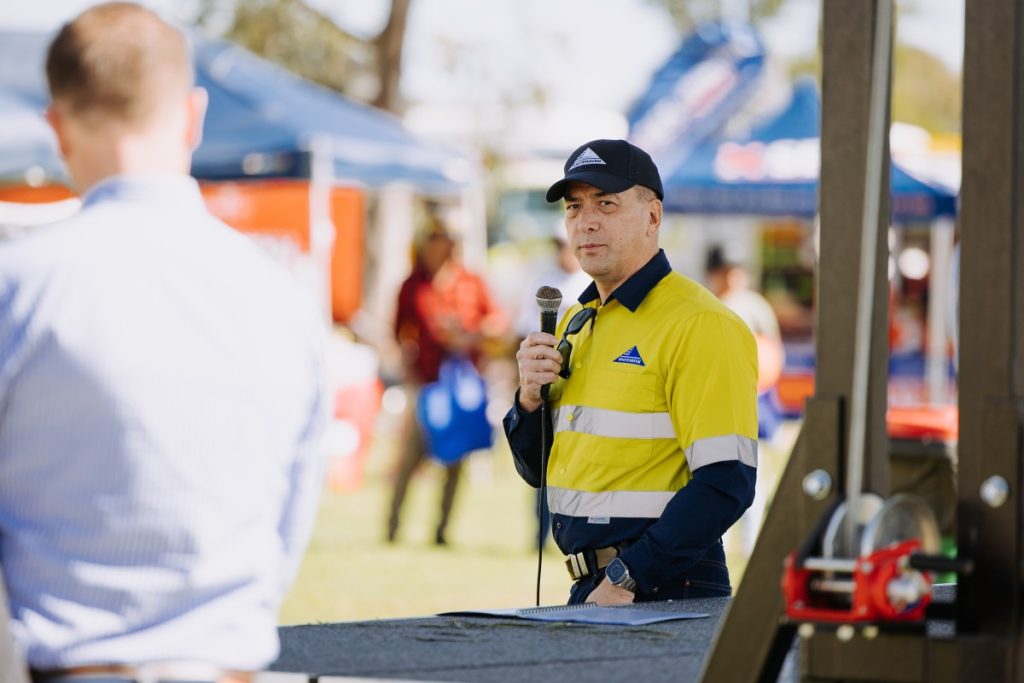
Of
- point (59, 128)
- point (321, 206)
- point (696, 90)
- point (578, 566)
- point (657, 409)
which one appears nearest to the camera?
point (59, 128)

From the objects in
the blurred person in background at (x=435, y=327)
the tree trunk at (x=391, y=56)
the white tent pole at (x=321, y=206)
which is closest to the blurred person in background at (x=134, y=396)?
the blurred person in background at (x=435, y=327)

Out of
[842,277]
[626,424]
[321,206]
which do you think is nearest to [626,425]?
[626,424]

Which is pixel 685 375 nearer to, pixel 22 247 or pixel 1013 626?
pixel 1013 626

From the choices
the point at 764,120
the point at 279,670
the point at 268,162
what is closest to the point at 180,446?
the point at 279,670

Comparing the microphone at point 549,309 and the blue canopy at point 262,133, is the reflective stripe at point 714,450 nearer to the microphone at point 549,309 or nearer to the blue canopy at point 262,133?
the microphone at point 549,309

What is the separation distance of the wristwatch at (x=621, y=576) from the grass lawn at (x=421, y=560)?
4296mm

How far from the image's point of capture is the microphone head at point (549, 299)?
15.4 ft

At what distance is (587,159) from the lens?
4469mm

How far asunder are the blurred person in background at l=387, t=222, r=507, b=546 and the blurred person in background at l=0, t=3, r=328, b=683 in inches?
381

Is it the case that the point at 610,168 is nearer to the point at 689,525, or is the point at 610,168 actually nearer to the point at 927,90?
the point at 689,525

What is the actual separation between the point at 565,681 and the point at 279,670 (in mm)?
509

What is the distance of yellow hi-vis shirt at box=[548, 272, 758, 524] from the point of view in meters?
4.19

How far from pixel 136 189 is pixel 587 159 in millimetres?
2204

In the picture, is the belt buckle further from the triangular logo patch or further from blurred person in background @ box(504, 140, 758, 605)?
the triangular logo patch
